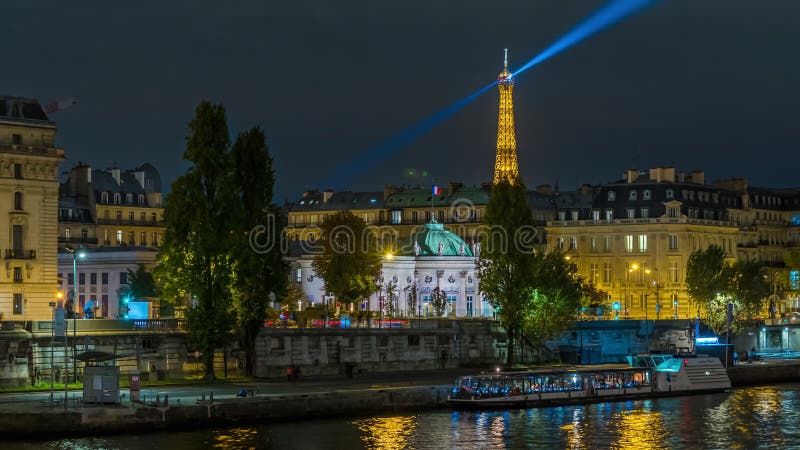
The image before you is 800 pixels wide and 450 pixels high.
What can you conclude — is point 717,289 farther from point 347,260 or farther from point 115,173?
point 115,173

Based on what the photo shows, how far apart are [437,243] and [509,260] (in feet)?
146

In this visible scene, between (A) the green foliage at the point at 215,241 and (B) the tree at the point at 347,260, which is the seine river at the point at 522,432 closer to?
(A) the green foliage at the point at 215,241

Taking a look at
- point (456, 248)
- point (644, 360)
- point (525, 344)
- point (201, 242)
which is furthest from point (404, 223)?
point (201, 242)

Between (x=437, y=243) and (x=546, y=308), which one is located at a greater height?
(x=437, y=243)

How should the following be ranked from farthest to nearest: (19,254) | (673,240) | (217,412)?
(673,240), (19,254), (217,412)

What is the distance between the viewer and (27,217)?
314 feet

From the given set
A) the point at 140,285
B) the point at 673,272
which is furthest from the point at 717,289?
the point at 140,285

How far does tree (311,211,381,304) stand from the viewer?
127250mm

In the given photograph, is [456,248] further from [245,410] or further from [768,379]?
[245,410]

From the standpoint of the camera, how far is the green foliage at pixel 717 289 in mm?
133125

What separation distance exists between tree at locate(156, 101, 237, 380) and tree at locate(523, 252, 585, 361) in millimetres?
26619

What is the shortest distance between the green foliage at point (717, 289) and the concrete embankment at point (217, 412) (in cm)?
5712

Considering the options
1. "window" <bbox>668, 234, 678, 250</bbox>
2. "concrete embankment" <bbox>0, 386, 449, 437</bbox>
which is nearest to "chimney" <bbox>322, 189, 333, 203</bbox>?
"window" <bbox>668, 234, 678, 250</bbox>

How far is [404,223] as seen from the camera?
18200cm
